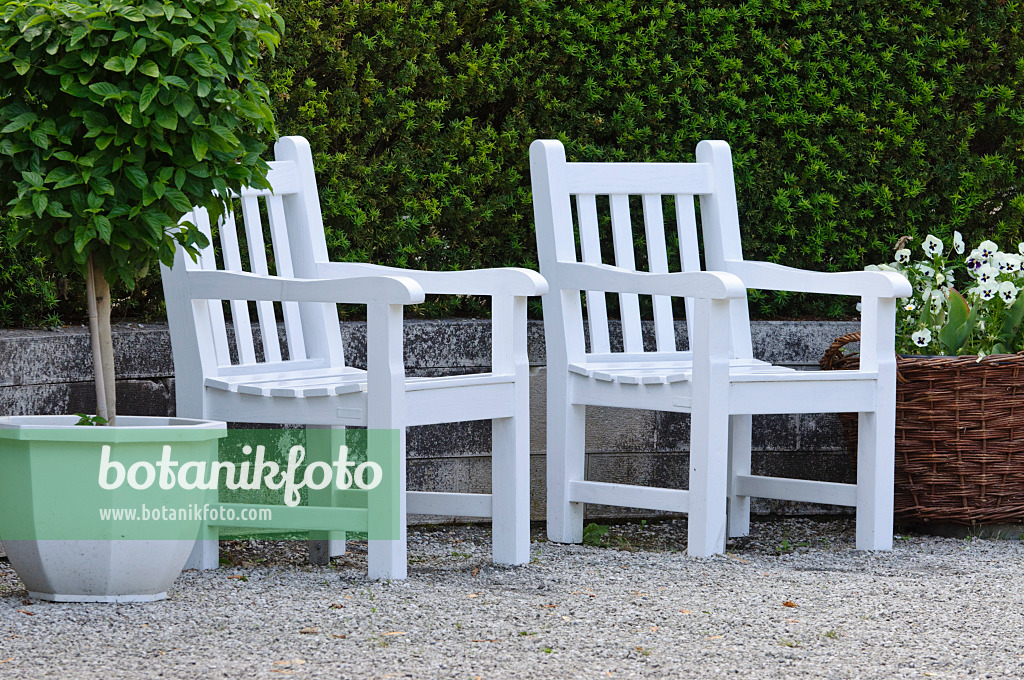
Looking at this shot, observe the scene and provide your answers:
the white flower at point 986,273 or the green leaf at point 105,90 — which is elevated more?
the green leaf at point 105,90

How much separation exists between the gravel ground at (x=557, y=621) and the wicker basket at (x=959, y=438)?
28 cm

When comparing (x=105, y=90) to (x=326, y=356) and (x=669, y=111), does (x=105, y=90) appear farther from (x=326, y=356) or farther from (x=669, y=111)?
(x=669, y=111)

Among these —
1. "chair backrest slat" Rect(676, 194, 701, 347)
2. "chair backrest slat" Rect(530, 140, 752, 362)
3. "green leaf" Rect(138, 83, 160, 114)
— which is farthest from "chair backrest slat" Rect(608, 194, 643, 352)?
"green leaf" Rect(138, 83, 160, 114)

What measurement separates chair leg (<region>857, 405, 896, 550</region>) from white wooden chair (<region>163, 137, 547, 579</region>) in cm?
85

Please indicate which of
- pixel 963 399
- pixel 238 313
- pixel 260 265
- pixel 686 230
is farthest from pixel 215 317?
pixel 963 399

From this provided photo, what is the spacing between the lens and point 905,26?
4320 millimetres

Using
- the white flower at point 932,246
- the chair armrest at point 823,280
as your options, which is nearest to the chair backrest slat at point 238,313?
the chair armrest at point 823,280

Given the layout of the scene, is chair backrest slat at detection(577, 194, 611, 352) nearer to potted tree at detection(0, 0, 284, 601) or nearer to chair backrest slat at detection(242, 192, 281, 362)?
chair backrest slat at detection(242, 192, 281, 362)

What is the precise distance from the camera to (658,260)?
3758mm

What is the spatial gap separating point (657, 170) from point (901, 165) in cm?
101

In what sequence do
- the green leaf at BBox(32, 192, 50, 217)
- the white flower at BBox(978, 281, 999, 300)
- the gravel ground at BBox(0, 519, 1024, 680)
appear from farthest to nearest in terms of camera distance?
the white flower at BBox(978, 281, 999, 300), the green leaf at BBox(32, 192, 50, 217), the gravel ground at BBox(0, 519, 1024, 680)

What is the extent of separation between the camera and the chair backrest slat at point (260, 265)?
3355 millimetres

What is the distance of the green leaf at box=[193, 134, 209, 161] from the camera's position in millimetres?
2604

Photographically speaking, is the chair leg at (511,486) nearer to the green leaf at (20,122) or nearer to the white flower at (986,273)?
the green leaf at (20,122)
